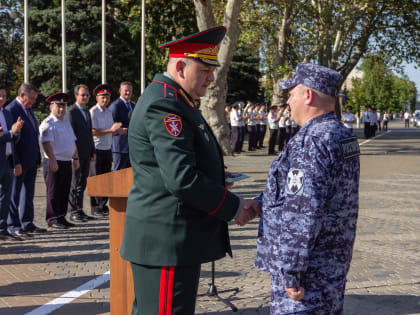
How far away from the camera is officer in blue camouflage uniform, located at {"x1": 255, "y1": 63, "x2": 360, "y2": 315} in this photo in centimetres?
259

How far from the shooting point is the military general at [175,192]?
263 centimetres

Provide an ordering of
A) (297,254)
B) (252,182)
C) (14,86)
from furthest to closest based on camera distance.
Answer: (14,86)
(252,182)
(297,254)

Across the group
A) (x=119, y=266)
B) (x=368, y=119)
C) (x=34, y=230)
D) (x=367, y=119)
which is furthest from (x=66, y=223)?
(x=368, y=119)

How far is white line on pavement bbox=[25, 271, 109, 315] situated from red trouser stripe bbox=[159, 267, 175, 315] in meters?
2.42

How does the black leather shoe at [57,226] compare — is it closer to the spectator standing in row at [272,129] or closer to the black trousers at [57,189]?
the black trousers at [57,189]

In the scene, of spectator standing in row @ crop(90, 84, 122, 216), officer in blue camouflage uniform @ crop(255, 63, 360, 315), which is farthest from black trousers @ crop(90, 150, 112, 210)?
officer in blue camouflage uniform @ crop(255, 63, 360, 315)

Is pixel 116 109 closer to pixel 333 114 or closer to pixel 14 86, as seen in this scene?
pixel 333 114

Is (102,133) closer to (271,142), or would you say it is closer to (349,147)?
(349,147)

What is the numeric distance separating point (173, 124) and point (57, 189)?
591 cm

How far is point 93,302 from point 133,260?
241cm

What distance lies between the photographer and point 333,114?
9.21 ft

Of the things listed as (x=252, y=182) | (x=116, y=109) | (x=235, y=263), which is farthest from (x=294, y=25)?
(x=235, y=263)

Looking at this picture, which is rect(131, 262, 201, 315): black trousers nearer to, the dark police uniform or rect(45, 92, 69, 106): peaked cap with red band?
the dark police uniform

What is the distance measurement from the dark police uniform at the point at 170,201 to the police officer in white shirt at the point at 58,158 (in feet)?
18.1
